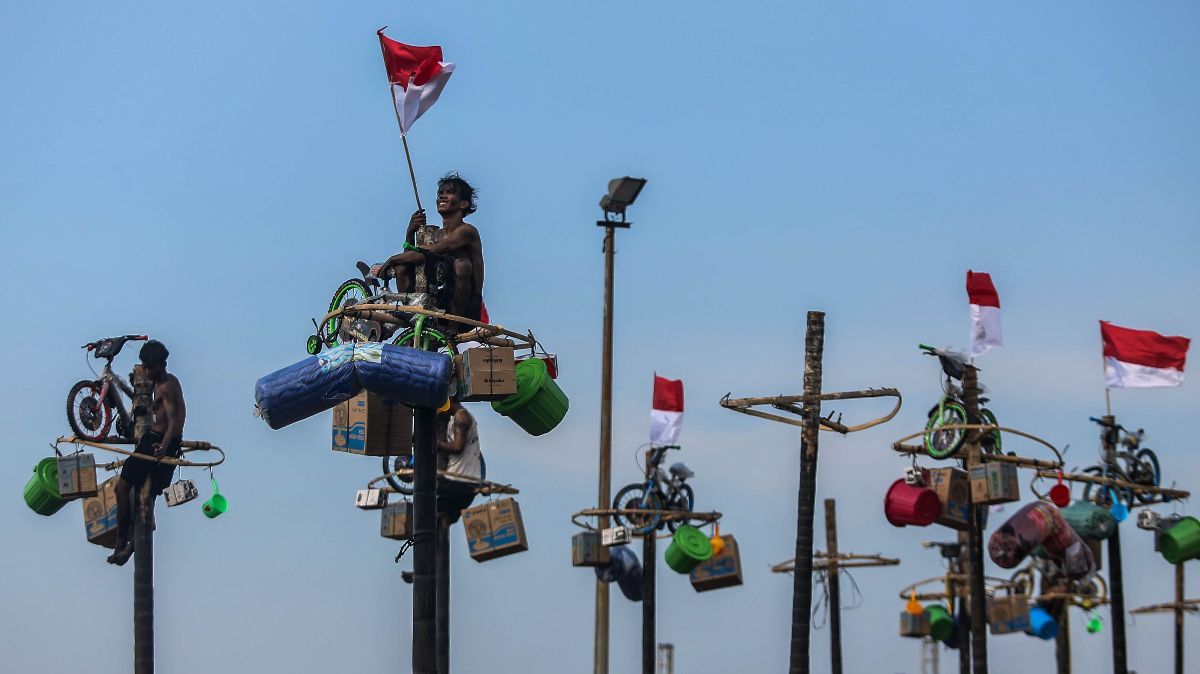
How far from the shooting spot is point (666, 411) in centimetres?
3095

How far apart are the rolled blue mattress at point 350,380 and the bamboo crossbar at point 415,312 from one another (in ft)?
2.25

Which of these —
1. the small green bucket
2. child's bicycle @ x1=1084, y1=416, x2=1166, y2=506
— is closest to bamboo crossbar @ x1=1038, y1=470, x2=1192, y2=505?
child's bicycle @ x1=1084, y1=416, x2=1166, y2=506

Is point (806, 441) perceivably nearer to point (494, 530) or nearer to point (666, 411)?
point (494, 530)

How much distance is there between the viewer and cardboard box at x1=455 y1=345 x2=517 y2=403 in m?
17.5

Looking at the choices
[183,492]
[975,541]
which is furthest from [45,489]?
[975,541]

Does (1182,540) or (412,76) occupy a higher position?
(412,76)

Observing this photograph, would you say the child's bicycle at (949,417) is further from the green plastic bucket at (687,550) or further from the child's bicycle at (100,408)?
the child's bicycle at (100,408)

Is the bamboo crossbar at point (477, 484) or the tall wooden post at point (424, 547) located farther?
the bamboo crossbar at point (477, 484)

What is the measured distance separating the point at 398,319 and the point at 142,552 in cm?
596

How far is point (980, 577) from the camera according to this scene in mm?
27375

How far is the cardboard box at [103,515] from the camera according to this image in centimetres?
2278

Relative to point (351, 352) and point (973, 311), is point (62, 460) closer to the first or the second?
point (351, 352)

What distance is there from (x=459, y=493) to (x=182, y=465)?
4208 millimetres

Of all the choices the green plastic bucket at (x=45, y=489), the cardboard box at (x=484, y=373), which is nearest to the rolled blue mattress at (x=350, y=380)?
the cardboard box at (x=484, y=373)
